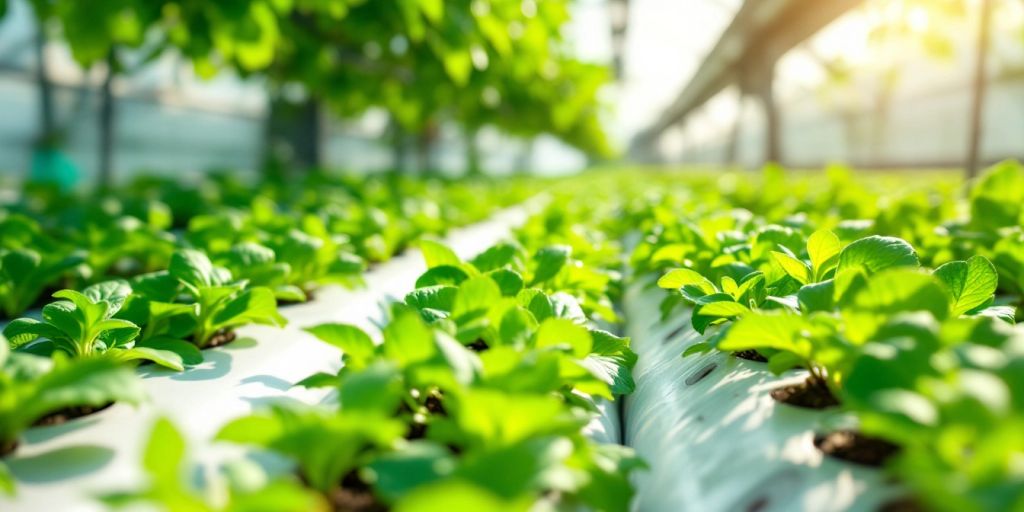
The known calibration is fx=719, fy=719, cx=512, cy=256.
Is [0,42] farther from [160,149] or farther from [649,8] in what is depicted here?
[649,8]

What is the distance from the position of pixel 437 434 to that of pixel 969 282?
82cm

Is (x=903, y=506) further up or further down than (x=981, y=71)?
further down

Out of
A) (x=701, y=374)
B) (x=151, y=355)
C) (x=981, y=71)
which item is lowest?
(x=701, y=374)

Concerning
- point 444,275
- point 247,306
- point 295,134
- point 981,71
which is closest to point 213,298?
point 247,306

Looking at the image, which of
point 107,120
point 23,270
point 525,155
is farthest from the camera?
point 525,155

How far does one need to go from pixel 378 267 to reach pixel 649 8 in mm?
14476

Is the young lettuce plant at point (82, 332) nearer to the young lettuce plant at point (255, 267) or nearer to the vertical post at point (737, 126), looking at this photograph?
the young lettuce plant at point (255, 267)

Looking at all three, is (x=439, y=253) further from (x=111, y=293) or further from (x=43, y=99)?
(x=43, y=99)

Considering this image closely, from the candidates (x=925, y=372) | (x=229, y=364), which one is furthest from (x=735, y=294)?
(x=229, y=364)

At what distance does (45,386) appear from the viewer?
762 mm

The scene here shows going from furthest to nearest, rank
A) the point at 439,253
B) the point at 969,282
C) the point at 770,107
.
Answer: the point at 770,107 < the point at 439,253 < the point at 969,282

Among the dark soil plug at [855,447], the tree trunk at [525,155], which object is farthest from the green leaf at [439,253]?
the tree trunk at [525,155]

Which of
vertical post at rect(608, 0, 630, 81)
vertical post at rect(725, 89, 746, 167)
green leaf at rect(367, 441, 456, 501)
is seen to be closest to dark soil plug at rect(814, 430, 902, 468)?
green leaf at rect(367, 441, 456, 501)

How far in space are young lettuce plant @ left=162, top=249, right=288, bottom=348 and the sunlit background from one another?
9.95ft
